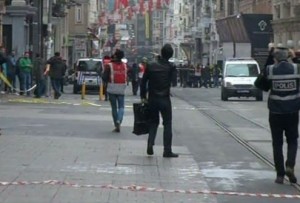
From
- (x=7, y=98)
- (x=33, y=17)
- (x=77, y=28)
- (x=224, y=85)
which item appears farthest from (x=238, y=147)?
(x=77, y=28)

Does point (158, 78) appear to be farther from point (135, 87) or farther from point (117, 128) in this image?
point (135, 87)

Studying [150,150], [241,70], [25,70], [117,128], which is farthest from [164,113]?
[241,70]

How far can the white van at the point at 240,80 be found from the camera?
4000 cm

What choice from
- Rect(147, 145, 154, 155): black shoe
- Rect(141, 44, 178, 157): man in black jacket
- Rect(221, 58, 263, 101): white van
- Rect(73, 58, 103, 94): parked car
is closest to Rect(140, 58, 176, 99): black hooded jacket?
Rect(141, 44, 178, 157): man in black jacket

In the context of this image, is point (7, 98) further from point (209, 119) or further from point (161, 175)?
point (161, 175)

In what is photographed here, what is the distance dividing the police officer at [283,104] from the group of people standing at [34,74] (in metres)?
21.8

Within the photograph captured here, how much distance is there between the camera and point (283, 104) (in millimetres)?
12156

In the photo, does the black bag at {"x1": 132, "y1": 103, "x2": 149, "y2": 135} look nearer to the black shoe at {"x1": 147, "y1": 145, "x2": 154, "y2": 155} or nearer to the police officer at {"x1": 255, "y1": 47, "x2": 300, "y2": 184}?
the black shoe at {"x1": 147, "y1": 145, "x2": 154, "y2": 155}

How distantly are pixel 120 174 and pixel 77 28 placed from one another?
68.4m

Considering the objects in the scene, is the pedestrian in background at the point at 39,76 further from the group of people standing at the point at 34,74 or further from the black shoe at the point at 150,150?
the black shoe at the point at 150,150

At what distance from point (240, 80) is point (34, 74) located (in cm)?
1004

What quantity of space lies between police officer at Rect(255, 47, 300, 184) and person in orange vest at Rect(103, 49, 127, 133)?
22.1 feet

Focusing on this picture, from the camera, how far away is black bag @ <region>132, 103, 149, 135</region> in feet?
48.8

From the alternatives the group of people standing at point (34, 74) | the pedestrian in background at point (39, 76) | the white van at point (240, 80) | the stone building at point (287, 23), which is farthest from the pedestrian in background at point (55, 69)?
the stone building at point (287, 23)
